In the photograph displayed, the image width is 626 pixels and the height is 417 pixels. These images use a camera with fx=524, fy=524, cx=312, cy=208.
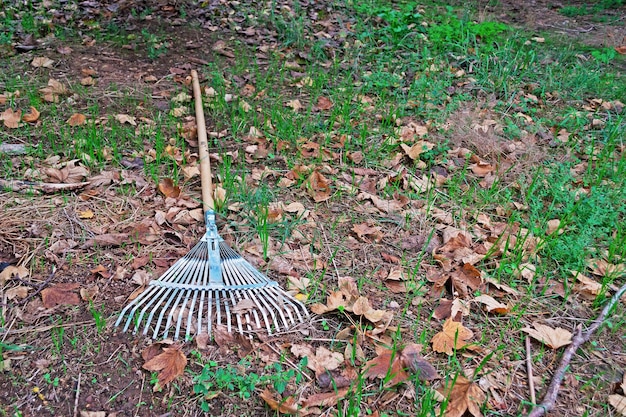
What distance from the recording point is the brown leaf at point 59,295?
1985mm

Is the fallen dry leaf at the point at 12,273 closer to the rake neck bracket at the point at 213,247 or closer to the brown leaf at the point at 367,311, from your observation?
the rake neck bracket at the point at 213,247

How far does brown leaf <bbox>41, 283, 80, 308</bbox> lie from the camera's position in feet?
6.51

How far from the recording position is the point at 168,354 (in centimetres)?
180

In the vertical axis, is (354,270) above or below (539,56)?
below

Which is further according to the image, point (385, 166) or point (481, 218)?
point (385, 166)

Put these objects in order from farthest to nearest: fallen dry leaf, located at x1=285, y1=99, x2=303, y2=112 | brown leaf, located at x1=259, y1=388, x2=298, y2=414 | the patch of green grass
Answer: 1. the patch of green grass
2. fallen dry leaf, located at x1=285, y1=99, x2=303, y2=112
3. brown leaf, located at x1=259, y1=388, x2=298, y2=414

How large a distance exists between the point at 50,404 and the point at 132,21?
3.41 metres

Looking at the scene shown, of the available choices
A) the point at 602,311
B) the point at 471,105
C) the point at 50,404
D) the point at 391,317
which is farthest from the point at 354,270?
the point at 471,105

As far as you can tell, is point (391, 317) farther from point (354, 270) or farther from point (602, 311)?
point (602, 311)

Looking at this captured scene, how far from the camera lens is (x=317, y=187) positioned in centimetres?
269

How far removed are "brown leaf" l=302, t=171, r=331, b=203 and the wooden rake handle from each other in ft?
1.60

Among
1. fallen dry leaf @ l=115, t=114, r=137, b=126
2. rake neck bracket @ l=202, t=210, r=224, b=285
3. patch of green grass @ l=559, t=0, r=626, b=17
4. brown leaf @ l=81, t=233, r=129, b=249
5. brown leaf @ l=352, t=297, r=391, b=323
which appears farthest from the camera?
patch of green grass @ l=559, t=0, r=626, b=17

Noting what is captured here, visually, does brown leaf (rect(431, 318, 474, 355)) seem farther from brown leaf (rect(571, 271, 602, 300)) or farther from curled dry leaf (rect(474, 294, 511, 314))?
brown leaf (rect(571, 271, 602, 300))

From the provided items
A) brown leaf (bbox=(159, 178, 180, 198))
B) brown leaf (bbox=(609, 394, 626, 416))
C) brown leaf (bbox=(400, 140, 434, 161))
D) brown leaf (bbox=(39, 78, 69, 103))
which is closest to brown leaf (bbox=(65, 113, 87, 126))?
brown leaf (bbox=(39, 78, 69, 103))
